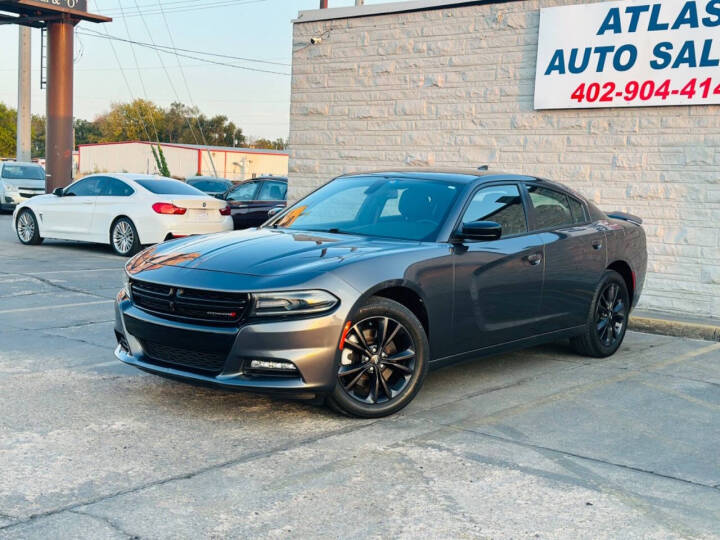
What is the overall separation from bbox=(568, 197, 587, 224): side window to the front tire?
2510 mm

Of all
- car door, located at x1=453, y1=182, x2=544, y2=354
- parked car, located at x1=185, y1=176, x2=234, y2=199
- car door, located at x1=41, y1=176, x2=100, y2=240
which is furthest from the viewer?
parked car, located at x1=185, y1=176, x2=234, y2=199

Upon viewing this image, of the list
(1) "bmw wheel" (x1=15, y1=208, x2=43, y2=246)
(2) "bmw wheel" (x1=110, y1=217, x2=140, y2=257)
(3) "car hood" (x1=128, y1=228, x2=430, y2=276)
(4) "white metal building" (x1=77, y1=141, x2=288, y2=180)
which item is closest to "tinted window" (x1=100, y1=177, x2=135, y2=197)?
(2) "bmw wheel" (x1=110, y1=217, x2=140, y2=257)

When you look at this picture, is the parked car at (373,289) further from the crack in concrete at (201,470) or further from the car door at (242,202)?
the car door at (242,202)

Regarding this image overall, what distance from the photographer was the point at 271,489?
4.13 meters

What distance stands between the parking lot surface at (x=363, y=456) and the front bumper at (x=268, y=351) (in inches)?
11.2

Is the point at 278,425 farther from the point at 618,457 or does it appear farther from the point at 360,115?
the point at 360,115

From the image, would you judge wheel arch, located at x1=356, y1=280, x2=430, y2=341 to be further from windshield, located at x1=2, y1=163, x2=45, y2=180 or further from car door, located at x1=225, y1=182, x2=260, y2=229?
windshield, located at x1=2, y1=163, x2=45, y2=180

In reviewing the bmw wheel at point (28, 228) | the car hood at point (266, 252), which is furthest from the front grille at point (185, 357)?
the bmw wheel at point (28, 228)

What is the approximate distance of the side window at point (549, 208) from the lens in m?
7.04

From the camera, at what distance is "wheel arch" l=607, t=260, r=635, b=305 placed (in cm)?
784

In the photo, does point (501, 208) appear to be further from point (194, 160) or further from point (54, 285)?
point (194, 160)

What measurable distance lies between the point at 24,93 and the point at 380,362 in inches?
1294

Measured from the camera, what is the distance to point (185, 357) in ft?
17.1

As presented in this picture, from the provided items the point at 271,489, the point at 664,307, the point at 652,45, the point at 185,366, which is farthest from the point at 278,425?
the point at 652,45
